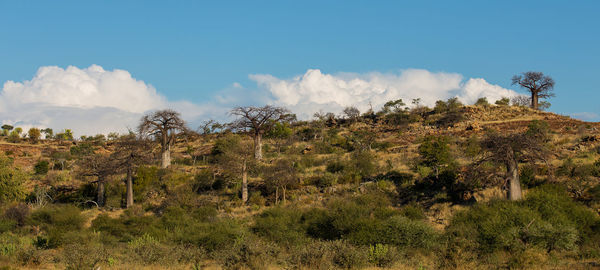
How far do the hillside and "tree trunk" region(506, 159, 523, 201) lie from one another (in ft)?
1.13

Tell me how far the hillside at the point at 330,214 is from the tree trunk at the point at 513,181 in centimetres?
34

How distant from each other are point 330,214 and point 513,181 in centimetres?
919

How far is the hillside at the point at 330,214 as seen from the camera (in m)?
14.3

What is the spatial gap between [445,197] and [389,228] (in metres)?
7.65

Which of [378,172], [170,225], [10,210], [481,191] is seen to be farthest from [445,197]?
[10,210]

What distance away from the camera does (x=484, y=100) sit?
61562 millimetres

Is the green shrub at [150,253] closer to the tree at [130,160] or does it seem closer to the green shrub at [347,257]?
the green shrub at [347,257]

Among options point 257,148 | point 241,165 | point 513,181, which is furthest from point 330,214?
point 257,148

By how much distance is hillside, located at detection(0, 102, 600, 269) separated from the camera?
14344mm

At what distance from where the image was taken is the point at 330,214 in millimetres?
20938

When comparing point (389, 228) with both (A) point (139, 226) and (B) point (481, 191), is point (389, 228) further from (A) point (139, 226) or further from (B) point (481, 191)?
(A) point (139, 226)

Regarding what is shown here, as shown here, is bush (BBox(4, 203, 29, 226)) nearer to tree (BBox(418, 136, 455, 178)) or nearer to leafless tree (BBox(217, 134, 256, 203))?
leafless tree (BBox(217, 134, 256, 203))

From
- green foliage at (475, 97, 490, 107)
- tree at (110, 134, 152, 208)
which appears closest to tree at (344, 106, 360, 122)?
green foliage at (475, 97, 490, 107)

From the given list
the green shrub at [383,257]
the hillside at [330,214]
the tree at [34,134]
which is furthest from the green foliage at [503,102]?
the tree at [34,134]
